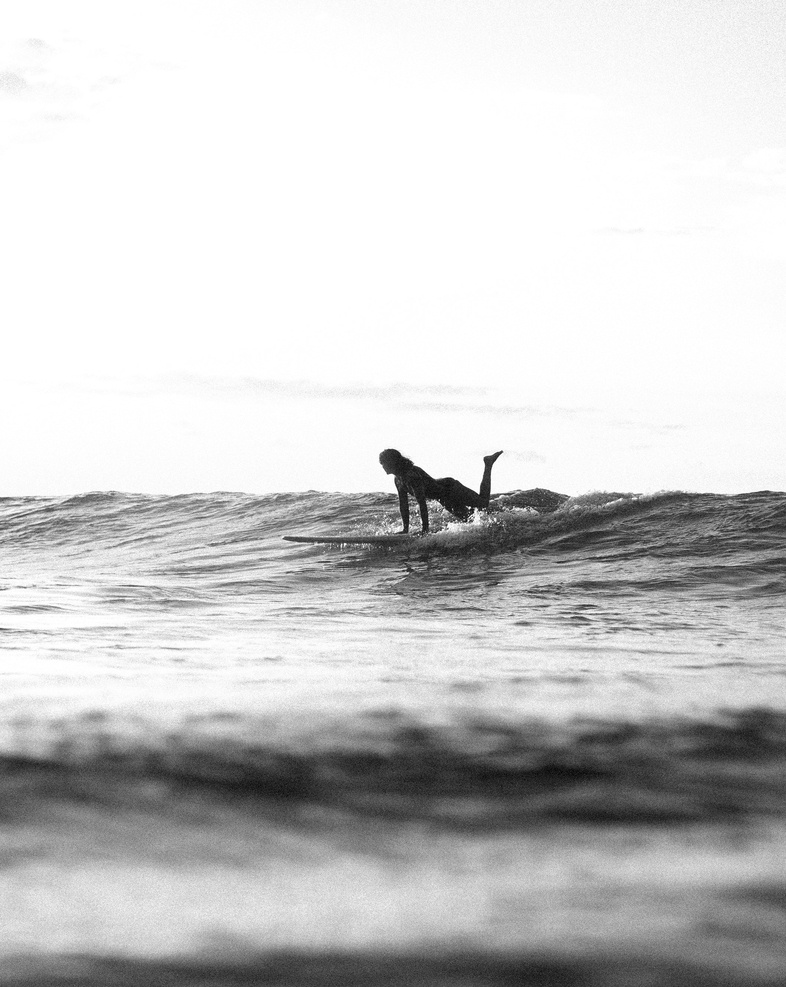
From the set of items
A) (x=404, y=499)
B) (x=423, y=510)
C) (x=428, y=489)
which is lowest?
(x=423, y=510)

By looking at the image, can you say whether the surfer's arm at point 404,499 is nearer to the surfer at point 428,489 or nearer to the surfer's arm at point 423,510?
the surfer at point 428,489

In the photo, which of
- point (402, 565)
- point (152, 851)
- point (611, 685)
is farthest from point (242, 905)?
point (402, 565)

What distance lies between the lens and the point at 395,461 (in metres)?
11.0

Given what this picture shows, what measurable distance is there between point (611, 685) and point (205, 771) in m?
1.64

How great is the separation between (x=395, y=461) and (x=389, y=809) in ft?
30.2

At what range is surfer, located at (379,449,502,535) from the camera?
11.0m

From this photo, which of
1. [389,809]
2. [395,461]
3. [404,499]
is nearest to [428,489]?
[404,499]

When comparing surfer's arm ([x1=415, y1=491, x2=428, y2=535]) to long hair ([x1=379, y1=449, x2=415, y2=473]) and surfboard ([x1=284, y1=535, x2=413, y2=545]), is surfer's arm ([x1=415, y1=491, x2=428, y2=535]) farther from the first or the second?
long hair ([x1=379, y1=449, x2=415, y2=473])

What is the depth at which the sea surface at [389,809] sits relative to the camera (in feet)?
4.19

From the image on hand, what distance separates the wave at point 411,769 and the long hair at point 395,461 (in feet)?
28.0

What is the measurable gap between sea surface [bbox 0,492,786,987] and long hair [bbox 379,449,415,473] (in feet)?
20.5

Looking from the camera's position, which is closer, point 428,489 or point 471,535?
point 471,535

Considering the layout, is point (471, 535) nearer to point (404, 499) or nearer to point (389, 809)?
point (404, 499)

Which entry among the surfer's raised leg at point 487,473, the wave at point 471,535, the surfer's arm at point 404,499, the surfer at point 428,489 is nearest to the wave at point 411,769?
the wave at point 471,535
